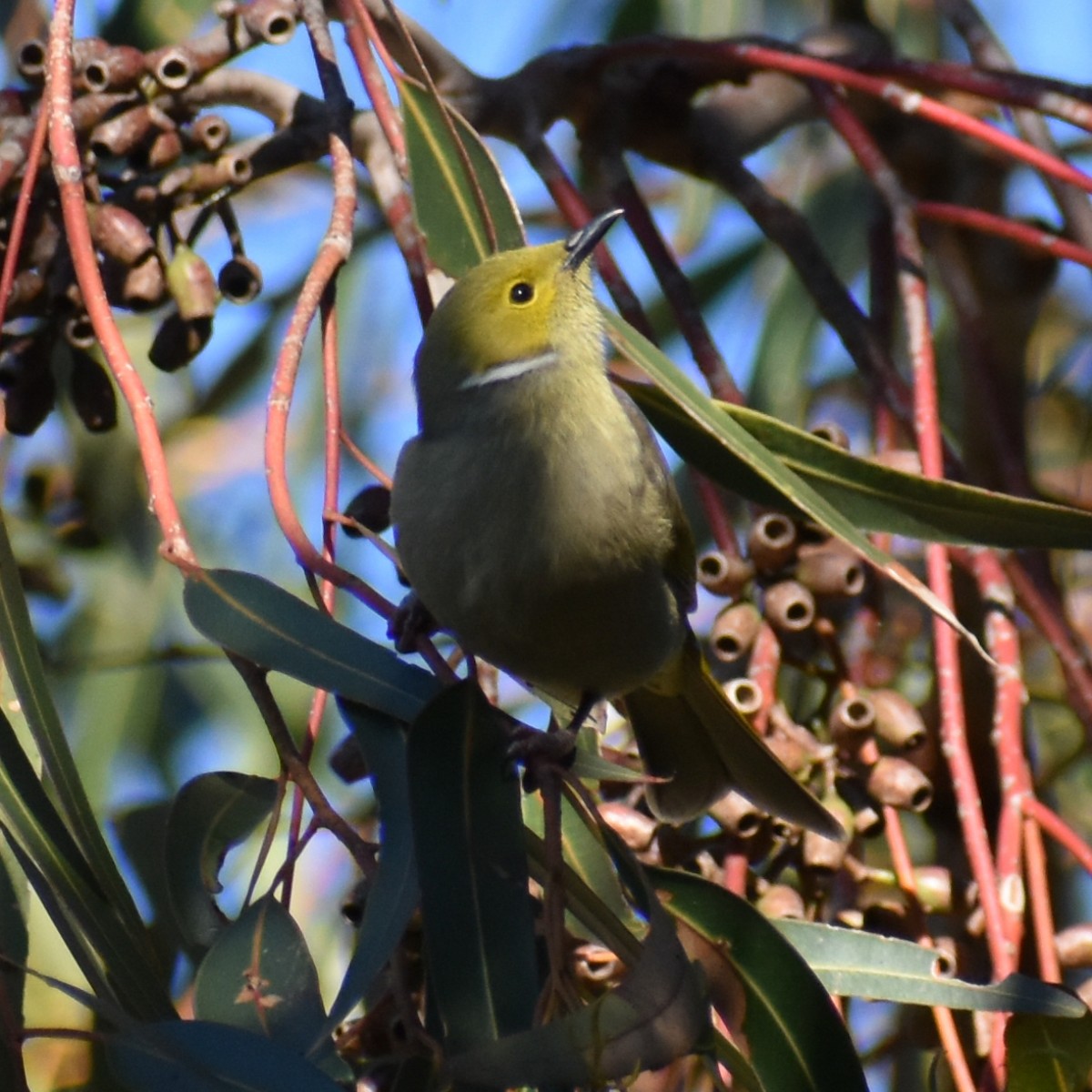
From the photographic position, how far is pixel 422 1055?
6.05ft

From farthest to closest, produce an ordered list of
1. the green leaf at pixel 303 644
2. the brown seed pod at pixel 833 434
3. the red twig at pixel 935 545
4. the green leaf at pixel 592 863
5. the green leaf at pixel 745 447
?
the brown seed pod at pixel 833 434
the green leaf at pixel 592 863
the red twig at pixel 935 545
the green leaf at pixel 745 447
the green leaf at pixel 303 644

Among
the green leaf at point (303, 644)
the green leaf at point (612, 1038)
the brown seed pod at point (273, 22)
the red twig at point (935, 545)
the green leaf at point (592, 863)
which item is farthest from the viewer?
the brown seed pod at point (273, 22)

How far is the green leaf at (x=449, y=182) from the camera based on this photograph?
245 centimetres

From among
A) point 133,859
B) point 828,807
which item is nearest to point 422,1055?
point 828,807

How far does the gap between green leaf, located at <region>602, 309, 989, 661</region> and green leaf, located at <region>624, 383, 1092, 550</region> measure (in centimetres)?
5

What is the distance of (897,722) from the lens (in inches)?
96.6

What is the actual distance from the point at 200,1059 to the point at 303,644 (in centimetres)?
49

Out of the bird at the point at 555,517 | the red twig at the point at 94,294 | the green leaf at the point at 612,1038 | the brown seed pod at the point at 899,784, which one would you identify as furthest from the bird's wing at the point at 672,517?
the green leaf at the point at 612,1038

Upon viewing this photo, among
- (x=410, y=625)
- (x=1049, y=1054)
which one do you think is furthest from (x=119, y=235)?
(x=1049, y=1054)

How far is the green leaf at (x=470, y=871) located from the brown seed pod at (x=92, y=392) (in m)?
1.01

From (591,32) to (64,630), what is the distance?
81.2 inches

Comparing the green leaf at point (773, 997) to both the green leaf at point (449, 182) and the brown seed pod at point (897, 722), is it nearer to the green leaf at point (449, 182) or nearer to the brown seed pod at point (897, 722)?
the brown seed pod at point (897, 722)

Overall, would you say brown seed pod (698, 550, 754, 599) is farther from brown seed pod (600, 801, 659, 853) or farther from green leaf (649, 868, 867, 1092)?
green leaf (649, 868, 867, 1092)

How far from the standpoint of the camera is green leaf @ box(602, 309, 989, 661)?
2.02 metres
